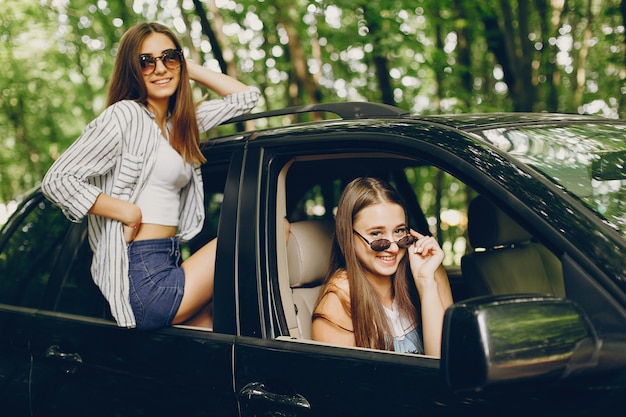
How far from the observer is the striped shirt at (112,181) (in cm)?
280

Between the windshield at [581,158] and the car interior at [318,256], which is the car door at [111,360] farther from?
the windshield at [581,158]

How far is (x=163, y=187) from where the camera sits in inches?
119

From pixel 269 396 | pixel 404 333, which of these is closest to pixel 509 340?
pixel 269 396

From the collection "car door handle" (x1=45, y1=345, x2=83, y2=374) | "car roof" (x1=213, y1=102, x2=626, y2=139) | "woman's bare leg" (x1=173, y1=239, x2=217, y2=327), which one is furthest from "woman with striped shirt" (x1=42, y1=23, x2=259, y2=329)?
"car roof" (x1=213, y1=102, x2=626, y2=139)

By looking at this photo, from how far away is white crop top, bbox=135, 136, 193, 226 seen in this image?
296 centimetres

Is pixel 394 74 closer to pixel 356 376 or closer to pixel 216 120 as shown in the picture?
pixel 216 120

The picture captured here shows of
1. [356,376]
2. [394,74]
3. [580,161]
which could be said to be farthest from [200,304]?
[394,74]

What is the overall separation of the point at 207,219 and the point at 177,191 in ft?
2.60

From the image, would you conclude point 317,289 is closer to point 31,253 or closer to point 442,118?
point 442,118

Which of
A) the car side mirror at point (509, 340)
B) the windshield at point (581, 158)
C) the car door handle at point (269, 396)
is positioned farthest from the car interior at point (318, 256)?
the car side mirror at point (509, 340)

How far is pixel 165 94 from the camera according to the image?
127 inches

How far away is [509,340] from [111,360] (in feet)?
5.36

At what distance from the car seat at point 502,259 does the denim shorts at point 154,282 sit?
1.14 meters

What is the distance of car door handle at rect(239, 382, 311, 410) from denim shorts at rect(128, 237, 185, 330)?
546 millimetres
